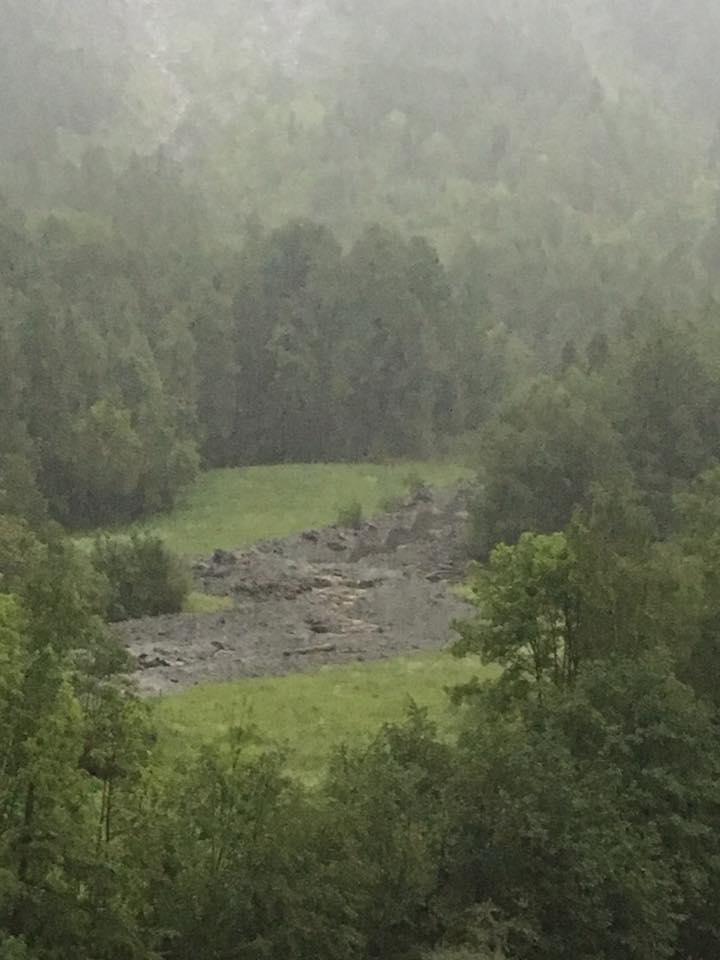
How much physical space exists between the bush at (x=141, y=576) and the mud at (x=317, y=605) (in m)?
1.88

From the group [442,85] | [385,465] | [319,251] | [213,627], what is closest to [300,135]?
[442,85]

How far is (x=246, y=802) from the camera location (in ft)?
44.3

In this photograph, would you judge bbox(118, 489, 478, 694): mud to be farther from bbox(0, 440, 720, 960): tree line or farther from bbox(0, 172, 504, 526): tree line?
bbox(0, 172, 504, 526): tree line

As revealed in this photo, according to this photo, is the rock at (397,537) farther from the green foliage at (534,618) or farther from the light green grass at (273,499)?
the green foliage at (534,618)

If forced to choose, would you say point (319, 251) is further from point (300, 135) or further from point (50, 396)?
point (300, 135)

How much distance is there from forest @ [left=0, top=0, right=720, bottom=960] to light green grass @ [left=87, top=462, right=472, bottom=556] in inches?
92.8

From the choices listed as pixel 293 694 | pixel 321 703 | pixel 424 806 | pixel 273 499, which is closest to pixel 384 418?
pixel 273 499

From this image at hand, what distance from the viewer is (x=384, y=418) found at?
87.1m

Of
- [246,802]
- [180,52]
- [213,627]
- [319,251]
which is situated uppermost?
[180,52]

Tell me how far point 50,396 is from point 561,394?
2737 cm

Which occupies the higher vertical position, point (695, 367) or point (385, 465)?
point (695, 367)

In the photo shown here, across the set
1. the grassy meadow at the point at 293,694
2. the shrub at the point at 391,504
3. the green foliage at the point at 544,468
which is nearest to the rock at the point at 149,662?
the grassy meadow at the point at 293,694

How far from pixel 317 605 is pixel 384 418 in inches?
1739

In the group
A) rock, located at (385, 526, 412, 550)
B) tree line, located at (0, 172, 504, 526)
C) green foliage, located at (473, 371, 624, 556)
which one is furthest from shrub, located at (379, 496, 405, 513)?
tree line, located at (0, 172, 504, 526)
